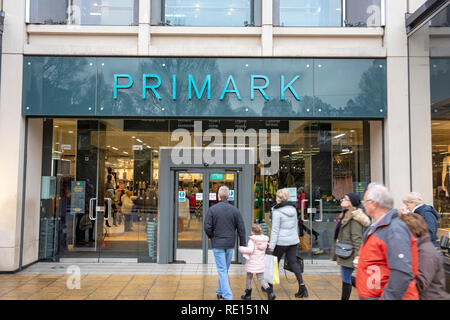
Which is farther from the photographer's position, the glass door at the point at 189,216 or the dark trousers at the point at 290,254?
the glass door at the point at 189,216

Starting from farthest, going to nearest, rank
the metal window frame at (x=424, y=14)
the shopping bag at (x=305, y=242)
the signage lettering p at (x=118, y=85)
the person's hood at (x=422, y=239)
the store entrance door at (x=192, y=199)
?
the shopping bag at (x=305, y=242) < the store entrance door at (x=192, y=199) < the signage lettering p at (x=118, y=85) < the metal window frame at (x=424, y=14) < the person's hood at (x=422, y=239)

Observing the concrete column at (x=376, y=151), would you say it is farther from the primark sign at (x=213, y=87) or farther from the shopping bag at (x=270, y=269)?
the shopping bag at (x=270, y=269)

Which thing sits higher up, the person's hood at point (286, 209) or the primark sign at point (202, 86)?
the primark sign at point (202, 86)

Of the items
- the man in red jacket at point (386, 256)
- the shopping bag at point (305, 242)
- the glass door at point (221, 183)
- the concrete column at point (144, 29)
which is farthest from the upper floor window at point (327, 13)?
the man in red jacket at point (386, 256)

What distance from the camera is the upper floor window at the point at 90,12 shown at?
8352 millimetres

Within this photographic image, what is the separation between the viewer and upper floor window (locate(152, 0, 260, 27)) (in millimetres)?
8445

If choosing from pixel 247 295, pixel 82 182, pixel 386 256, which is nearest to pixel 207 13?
pixel 82 182

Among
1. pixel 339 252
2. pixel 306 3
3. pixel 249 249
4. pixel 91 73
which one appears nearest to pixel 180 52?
pixel 91 73

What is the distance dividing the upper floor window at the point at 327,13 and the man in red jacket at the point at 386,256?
616cm

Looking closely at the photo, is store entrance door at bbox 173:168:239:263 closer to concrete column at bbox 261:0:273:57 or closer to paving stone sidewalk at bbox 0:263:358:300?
paving stone sidewalk at bbox 0:263:358:300

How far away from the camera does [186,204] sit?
9086 millimetres

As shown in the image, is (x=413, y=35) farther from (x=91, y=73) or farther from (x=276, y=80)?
(x=91, y=73)

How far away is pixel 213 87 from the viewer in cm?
818

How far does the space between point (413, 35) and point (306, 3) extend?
236 centimetres
